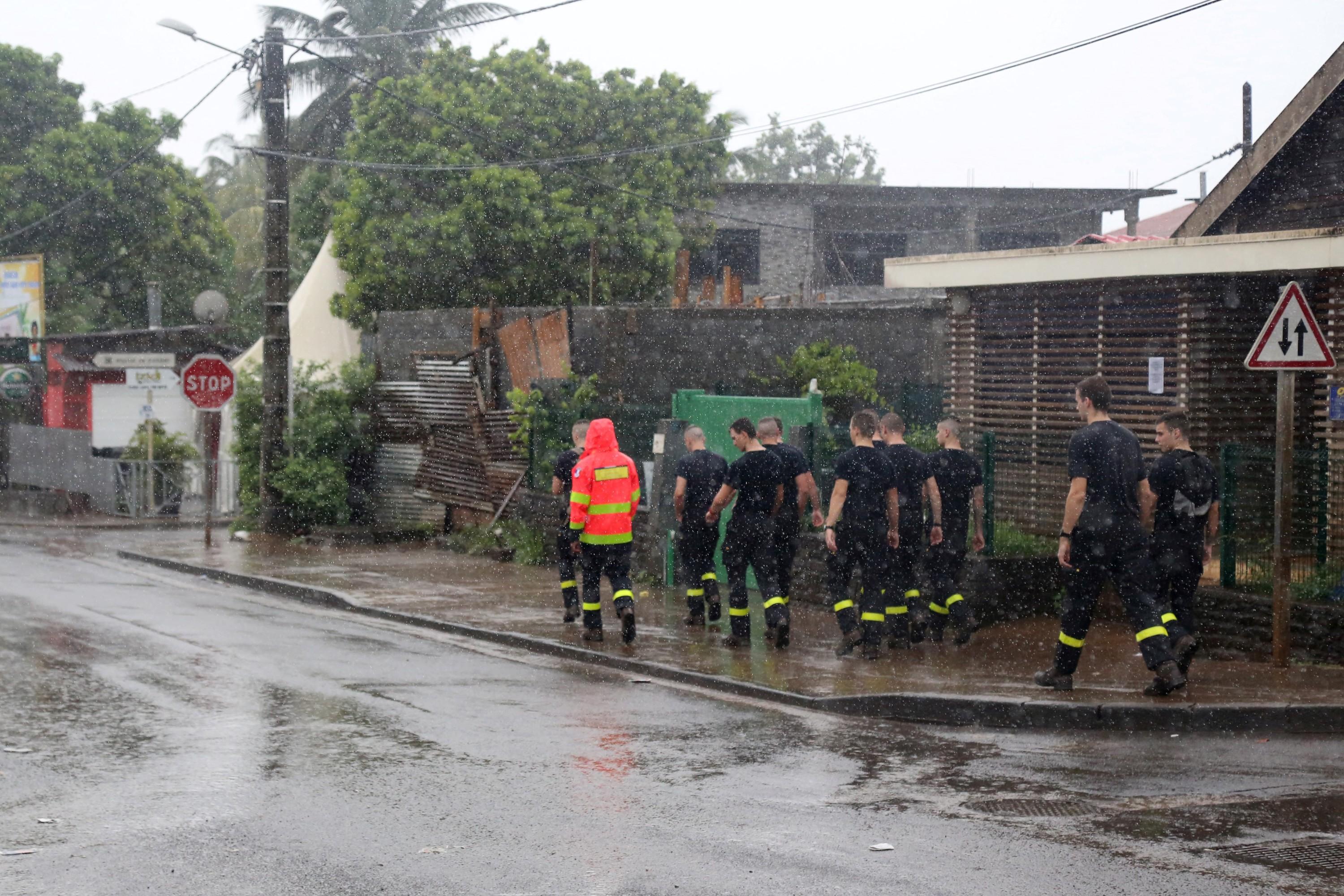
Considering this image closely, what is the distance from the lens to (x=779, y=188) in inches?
1470

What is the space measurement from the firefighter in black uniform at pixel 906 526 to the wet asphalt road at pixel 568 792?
6.70 feet

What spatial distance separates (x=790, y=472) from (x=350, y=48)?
3041 cm

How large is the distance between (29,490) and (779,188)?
18.1 metres

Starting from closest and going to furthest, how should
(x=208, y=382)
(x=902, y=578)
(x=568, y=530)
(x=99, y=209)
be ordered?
(x=902, y=578) → (x=568, y=530) → (x=208, y=382) → (x=99, y=209)

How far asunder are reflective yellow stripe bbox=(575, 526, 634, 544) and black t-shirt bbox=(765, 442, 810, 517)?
4.27 ft

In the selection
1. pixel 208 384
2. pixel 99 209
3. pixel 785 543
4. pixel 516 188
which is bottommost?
pixel 785 543

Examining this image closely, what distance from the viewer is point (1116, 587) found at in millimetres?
9883

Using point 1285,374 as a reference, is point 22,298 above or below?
above

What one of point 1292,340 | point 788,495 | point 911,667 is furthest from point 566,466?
point 1292,340

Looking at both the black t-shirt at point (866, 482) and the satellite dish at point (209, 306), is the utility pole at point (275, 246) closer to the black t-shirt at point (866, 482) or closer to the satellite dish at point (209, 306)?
the satellite dish at point (209, 306)

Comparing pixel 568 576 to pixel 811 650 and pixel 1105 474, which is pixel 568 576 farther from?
pixel 1105 474

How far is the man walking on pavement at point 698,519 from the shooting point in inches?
500

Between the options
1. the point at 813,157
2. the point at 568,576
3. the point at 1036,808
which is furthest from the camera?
the point at 813,157

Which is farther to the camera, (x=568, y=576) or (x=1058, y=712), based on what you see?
(x=568, y=576)
